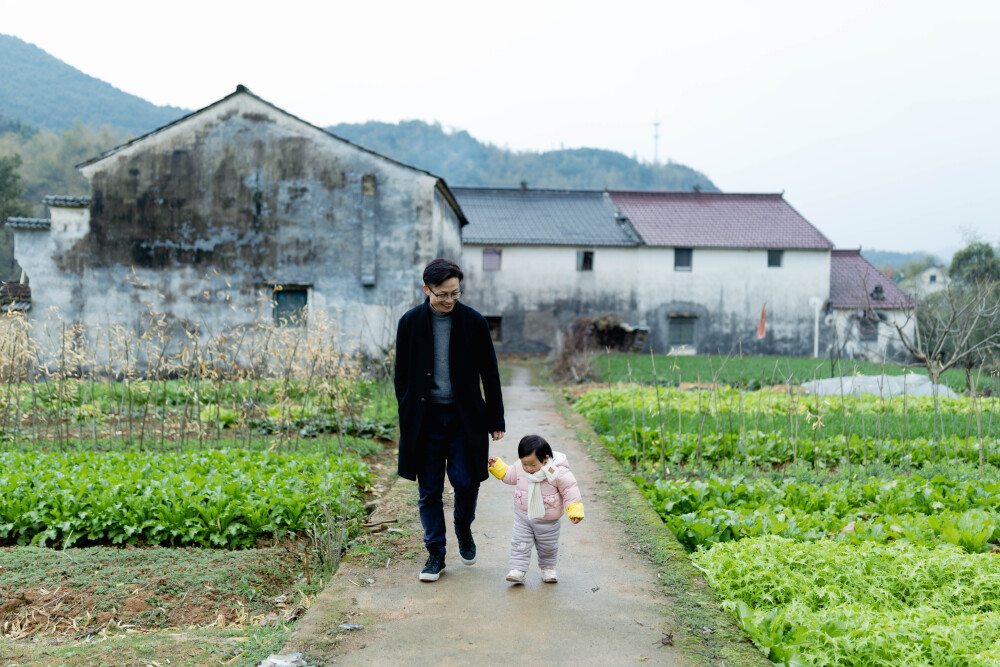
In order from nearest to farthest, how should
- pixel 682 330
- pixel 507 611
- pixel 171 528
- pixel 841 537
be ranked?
pixel 507 611 → pixel 841 537 → pixel 171 528 → pixel 682 330

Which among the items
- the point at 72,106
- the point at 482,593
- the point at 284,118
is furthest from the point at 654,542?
the point at 72,106

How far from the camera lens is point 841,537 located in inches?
202

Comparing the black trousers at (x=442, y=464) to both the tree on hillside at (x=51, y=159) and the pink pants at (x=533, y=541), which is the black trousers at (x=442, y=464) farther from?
the tree on hillside at (x=51, y=159)

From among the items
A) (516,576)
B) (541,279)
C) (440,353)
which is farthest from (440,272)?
(541,279)

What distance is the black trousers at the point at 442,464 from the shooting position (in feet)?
15.3

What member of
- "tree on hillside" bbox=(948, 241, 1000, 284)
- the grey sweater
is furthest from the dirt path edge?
"tree on hillside" bbox=(948, 241, 1000, 284)

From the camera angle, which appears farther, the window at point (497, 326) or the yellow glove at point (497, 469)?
the window at point (497, 326)

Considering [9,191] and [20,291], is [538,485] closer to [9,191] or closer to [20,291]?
[20,291]

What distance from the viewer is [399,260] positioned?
17156 millimetres

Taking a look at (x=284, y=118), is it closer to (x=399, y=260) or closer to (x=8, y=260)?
(x=399, y=260)

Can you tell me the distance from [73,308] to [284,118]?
6.36 meters

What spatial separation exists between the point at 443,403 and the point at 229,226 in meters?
14.0

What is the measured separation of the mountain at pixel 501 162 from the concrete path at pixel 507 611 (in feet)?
226

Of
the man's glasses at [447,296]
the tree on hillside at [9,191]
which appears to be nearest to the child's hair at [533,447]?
the man's glasses at [447,296]
